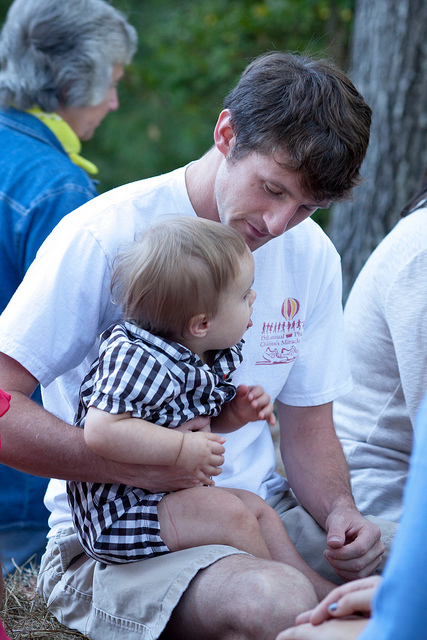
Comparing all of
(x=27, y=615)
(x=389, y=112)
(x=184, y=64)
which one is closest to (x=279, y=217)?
(x=27, y=615)

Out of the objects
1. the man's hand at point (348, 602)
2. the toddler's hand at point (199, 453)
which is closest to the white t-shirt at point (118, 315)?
the toddler's hand at point (199, 453)

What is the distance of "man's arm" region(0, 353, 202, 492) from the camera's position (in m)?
1.68

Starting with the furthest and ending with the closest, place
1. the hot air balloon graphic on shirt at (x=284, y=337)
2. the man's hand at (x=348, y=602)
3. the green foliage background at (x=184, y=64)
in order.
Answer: the green foliage background at (x=184, y=64)
the hot air balloon graphic on shirt at (x=284, y=337)
the man's hand at (x=348, y=602)

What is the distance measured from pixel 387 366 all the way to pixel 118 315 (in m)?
0.99

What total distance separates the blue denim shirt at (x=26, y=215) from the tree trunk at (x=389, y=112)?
244cm

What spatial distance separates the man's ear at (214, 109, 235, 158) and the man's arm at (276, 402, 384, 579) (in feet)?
2.76

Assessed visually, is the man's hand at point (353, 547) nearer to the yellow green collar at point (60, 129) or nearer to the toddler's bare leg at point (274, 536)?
the toddler's bare leg at point (274, 536)

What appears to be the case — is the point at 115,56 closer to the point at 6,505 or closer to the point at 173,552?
the point at 6,505

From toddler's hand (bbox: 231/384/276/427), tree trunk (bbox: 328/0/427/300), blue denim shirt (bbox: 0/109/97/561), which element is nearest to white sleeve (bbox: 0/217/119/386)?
toddler's hand (bbox: 231/384/276/427)

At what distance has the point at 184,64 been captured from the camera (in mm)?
8680

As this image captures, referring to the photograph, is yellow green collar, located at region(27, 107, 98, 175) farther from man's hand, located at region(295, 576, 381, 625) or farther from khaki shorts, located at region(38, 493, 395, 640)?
man's hand, located at region(295, 576, 381, 625)

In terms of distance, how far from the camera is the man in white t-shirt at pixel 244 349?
Result: 1.62 m

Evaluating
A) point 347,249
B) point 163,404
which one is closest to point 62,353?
point 163,404

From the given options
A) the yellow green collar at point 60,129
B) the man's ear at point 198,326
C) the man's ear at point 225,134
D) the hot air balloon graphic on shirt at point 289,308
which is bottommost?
the hot air balloon graphic on shirt at point 289,308
